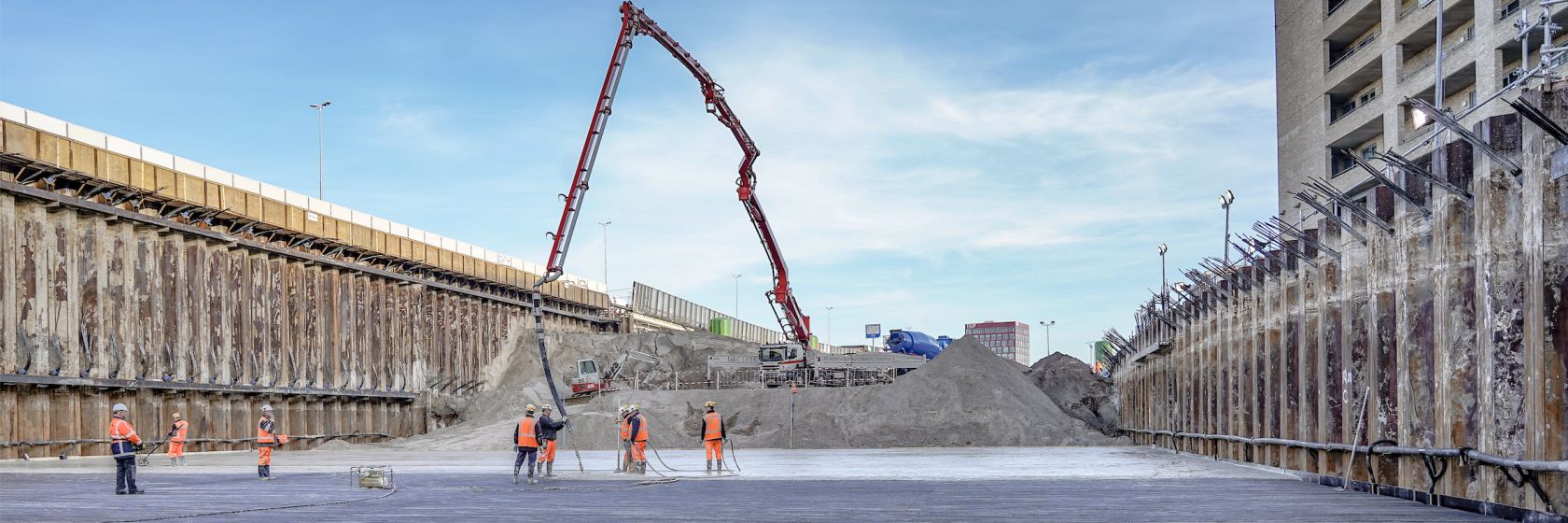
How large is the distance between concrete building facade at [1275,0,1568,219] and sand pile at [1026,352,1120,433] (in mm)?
13646

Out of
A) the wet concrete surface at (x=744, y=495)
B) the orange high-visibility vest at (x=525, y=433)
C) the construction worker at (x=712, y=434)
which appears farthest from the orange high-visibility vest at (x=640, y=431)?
the orange high-visibility vest at (x=525, y=433)

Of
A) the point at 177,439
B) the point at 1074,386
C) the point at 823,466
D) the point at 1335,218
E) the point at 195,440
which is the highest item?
the point at 1335,218

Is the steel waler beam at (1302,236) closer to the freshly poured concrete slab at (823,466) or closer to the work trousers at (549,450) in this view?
the freshly poured concrete slab at (823,466)

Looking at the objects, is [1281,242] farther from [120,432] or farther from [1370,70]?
[1370,70]

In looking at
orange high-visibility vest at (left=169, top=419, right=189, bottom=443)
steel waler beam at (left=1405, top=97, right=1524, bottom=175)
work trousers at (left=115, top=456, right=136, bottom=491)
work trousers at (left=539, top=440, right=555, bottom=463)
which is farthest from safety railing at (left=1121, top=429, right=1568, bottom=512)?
orange high-visibility vest at (left=169, top=419, right=189, bottom=443)

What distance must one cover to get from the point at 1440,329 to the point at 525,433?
1591 centimetres

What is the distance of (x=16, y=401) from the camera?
38719 millimetres

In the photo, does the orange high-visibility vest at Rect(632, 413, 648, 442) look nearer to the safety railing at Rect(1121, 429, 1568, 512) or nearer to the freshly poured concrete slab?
the freshly poured concrete slab

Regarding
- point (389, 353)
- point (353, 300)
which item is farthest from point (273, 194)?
point (389, 353)

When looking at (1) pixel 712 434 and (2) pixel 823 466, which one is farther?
(2) pixel 823 466

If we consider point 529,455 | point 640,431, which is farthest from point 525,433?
point 640,431

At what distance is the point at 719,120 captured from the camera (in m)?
60.1

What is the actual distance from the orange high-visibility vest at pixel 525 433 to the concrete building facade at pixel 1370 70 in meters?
31.3

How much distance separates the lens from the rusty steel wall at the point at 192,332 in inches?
1556
